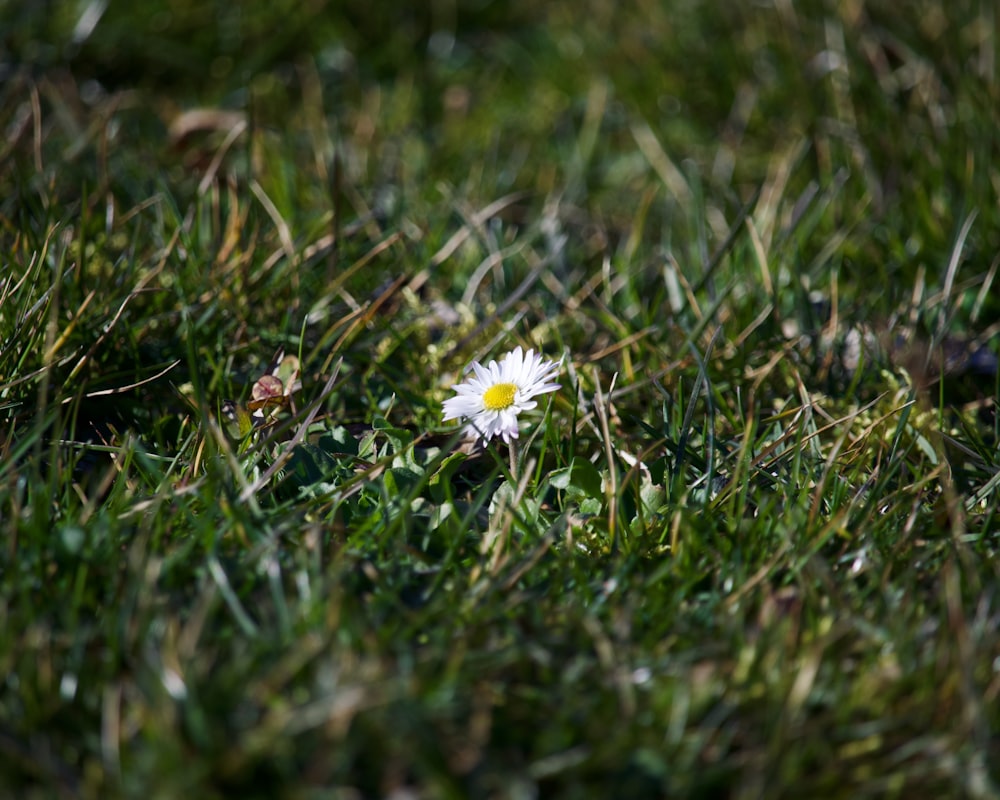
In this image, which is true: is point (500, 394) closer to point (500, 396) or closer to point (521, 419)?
point (500, 396)

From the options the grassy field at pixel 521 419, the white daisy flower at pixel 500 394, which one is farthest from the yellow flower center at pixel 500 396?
the grassy field at pixel 521 419

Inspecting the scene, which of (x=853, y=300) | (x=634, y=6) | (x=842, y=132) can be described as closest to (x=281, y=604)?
Result: (x=853, y=300)

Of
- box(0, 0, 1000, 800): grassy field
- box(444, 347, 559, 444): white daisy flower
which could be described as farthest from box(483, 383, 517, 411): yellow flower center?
box(0, 0, 1000, 800): grassy field

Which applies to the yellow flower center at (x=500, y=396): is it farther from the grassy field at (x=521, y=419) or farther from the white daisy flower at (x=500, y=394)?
the grassy field at (x=521, y=419)

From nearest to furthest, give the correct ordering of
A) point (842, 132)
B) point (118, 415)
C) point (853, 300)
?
point (118, 415), point (853, 300), point (842, 132)

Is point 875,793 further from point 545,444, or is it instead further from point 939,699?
point 545,444

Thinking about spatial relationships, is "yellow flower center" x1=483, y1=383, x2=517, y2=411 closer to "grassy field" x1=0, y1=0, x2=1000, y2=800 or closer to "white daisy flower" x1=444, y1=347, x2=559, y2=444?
"white daisy flower" x1=444, y1=347, x2=559, y2=444
